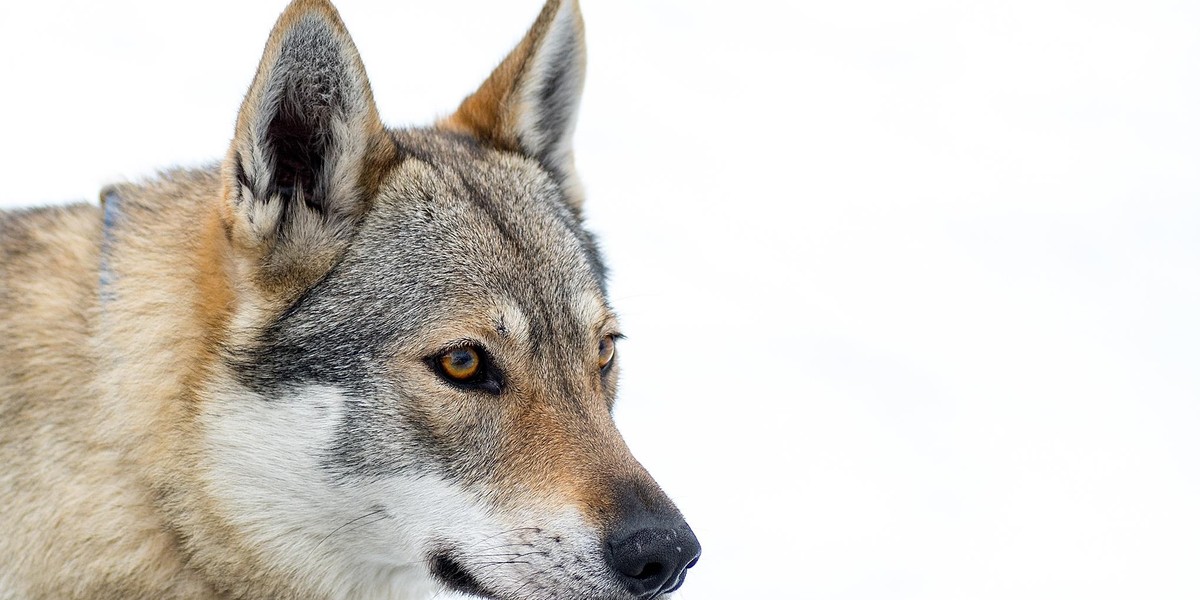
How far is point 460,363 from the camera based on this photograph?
10.6ft

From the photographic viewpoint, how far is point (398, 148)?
3549 millimetres

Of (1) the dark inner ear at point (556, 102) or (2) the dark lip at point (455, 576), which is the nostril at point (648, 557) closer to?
(2) the dark lip at point (455, 576)

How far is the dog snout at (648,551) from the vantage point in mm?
3020

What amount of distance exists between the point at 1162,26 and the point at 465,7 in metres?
6.81

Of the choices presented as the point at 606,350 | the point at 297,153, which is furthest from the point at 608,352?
the point at 297,153

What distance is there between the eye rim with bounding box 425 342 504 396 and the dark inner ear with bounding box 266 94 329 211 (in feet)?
1.82

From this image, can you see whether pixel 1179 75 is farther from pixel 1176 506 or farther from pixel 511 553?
pixel 511 553

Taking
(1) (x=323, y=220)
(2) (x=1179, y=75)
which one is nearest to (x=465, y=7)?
(2) (x=1179, y=75)

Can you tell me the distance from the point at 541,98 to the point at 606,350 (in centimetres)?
102

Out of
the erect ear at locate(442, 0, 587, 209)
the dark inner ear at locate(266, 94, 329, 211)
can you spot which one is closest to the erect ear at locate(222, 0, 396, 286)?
the dark inner ear at locate(266, 94, 329, 211)

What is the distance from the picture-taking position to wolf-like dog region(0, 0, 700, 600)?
311 centimetres

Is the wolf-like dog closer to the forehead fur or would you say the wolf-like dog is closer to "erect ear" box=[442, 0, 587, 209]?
the forehead fur

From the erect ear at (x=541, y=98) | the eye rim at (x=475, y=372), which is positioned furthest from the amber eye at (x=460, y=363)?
the erect ear at (x=541, y=98)

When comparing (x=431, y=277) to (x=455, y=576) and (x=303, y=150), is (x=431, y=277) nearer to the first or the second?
(x=303, y=150)
